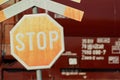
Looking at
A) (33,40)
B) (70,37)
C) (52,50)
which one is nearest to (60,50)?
(52,50)

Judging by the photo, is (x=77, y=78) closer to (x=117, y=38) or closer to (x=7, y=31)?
(x=117, y=38)

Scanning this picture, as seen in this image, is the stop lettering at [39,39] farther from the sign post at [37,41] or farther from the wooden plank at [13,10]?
the wooden plank at [13,10]

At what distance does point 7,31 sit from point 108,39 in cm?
121

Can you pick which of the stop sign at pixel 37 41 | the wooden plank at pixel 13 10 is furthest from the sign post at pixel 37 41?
the wooden plank at pixel 13 10

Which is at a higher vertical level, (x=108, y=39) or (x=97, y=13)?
(x=97, y=13)

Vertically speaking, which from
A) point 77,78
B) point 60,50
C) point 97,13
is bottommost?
point 77,78

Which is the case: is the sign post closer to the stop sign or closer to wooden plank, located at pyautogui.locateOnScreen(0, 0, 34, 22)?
the stop sign

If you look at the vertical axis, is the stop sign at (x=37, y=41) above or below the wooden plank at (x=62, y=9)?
below

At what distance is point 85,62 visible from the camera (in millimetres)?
4059

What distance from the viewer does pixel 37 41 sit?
222 centimetres

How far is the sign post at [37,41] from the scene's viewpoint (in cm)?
221

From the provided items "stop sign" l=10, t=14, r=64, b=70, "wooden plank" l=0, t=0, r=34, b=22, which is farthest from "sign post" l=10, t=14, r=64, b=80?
"wooden plank" l=0, t=0, r=34, b=22

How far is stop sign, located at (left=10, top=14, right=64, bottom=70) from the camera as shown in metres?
2.21

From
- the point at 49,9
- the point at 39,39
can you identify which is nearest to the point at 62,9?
the point at 49,9
